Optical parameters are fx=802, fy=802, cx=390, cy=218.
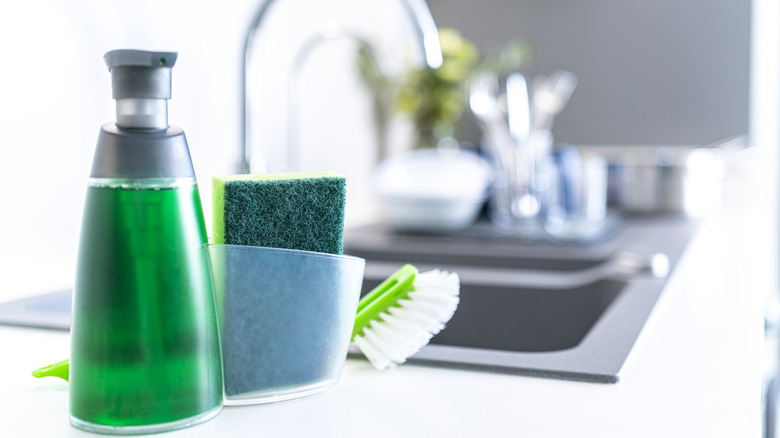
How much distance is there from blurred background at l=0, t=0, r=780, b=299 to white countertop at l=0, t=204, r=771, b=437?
0.27m

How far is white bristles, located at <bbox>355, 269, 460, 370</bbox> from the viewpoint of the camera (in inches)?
20.8

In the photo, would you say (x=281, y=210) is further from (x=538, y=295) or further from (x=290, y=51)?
(x=290, y=51)

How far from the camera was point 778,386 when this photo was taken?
54.9 inches

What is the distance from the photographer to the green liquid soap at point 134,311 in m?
0.39

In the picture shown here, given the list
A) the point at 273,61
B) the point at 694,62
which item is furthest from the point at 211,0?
the point at 694,62

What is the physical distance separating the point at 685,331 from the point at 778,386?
0.86 meters

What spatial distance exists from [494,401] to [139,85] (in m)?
0.27

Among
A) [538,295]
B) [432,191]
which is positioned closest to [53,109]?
[538,295]

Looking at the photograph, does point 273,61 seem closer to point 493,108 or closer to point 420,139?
point 493,108

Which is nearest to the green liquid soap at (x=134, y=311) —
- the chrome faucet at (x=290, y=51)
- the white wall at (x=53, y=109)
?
the white wall at (x=53, y=109)

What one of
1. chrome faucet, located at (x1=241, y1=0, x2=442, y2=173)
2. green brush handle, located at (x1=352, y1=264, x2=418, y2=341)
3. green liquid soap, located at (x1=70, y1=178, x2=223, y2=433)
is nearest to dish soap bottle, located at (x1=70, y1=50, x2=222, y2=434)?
green liquid soap, located at (x1=70, y1=178, x2=223, y2=433)

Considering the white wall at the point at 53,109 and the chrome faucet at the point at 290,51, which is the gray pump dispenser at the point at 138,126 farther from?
the chrome faucet at the point at 290,51

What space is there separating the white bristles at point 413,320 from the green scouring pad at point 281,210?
0.08 m

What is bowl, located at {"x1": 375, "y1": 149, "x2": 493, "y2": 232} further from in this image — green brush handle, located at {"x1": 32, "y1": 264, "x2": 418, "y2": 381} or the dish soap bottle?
the dish soap bottle
